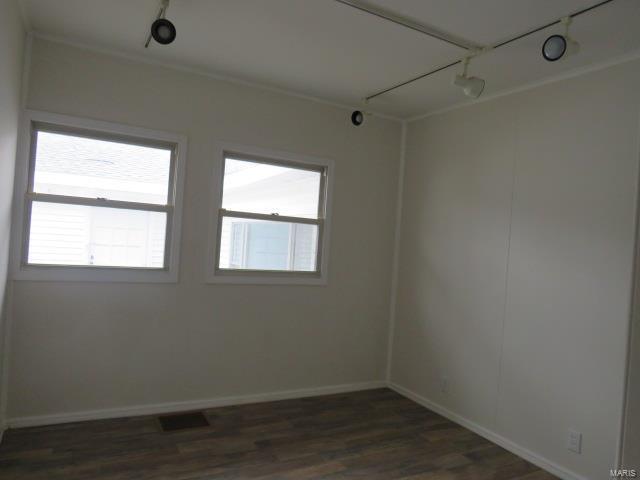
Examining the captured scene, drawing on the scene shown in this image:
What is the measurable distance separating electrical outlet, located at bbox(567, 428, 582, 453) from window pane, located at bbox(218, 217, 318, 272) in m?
2.34

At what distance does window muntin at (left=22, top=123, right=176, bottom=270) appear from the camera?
3129 mm

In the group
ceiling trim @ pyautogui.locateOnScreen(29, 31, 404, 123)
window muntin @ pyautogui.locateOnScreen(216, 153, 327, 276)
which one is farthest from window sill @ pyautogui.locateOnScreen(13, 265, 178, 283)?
ceiling trim @ pyautogui.locateOnScreen(29, 31, 404, 123)

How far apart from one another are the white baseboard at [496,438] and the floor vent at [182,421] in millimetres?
1934

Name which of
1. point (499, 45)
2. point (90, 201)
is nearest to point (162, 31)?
point (90, 201)

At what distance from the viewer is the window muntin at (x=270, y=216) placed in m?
3.78

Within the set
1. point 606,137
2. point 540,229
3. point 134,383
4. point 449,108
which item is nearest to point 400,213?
point 449,108

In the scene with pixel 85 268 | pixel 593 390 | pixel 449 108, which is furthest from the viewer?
pixel 449 108

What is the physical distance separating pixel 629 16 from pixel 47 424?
4387 millimetres

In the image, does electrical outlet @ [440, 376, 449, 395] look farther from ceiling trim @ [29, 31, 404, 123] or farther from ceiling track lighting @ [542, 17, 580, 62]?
ceiling track lighting @ [542, 17, 580, 62]

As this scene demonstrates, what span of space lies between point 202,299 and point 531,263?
2552 millimetres

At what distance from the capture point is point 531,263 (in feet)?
10.5

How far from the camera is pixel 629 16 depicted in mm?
2311

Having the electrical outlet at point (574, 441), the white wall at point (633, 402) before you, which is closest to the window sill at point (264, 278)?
the electrical outlet at point (574, 441)

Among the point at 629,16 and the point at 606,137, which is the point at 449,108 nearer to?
the point at 606,137
